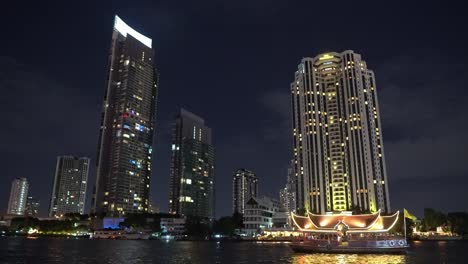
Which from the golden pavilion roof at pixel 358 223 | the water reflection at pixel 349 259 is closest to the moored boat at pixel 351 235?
the golden pavilion roof at pixel 358 223

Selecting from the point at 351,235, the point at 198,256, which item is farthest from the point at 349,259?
the point at 198,256

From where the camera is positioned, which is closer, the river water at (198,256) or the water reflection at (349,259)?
the water reflection at (349,259)

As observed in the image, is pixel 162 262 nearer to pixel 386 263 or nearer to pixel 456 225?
pixel 386 263

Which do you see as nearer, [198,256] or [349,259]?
[349,259]

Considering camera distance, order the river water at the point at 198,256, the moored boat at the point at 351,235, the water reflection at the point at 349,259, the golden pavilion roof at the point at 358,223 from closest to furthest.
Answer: the water reflection at the point at 349,259 → the river water at the point at 198,256 → the moored boat at the point at 351,235 → the golden pavilion roof at the point at 358,223

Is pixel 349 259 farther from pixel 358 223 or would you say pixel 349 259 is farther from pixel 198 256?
pixel 198 256

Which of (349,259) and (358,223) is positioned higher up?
(358,223)

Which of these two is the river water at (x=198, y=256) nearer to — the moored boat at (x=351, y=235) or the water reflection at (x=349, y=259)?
the water reflection at (x=349, y=259)

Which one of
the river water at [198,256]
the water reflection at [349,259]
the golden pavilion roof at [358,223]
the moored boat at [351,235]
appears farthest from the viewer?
the golden pavilion roof at [358,223]

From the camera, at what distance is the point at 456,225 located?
198250 mm

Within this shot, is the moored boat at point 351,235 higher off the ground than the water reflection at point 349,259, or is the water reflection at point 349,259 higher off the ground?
the moored boat at point 351,235

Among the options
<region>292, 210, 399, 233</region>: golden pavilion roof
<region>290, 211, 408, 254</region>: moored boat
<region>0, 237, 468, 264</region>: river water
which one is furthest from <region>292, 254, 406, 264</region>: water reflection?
<region>292, 210, 399, 233</region>: golden pavilion roof

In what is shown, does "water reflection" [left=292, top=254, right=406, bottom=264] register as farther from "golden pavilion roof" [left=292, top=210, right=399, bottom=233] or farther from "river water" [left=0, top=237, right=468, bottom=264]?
"golden pavilion roof" [left=292, top=210, right=399, bottom=233]

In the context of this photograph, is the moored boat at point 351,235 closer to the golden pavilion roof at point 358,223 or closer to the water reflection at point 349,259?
the golden pavilion roof at point 358,223
